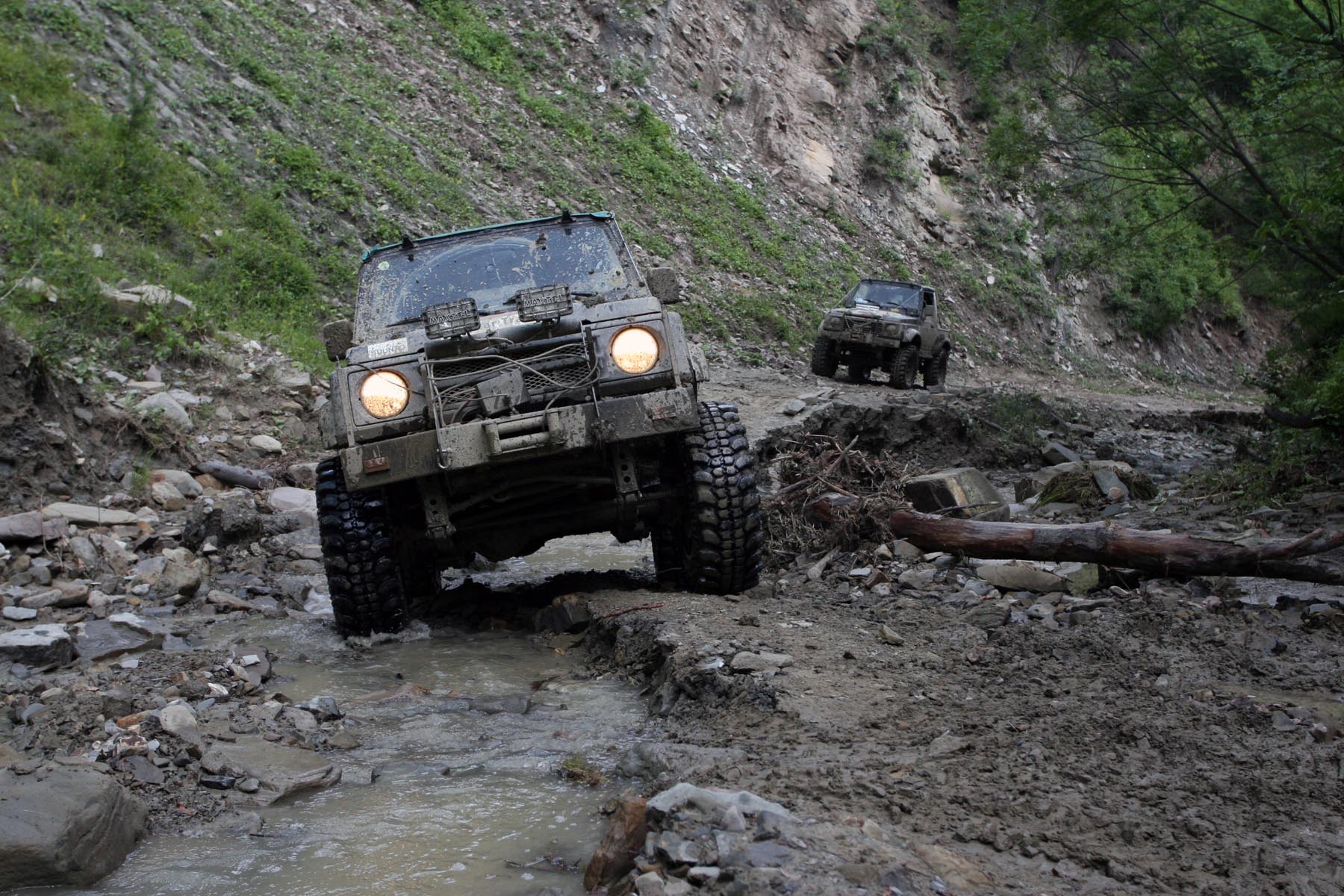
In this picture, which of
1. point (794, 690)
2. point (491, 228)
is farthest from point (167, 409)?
point (794, 690)

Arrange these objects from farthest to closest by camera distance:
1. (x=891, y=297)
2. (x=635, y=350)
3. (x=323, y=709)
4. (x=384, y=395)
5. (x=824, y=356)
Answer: (x=891, y=297) < (x=824, y=356) < (x=635, y=350) < (x=384, y=395) < (x=323, y=709)

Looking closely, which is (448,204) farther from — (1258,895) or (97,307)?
(1258,895)

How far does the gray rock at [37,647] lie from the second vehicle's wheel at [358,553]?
114 centimetres

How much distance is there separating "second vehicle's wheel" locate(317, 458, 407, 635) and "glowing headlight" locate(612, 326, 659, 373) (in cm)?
132

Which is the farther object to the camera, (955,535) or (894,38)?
(894,38)

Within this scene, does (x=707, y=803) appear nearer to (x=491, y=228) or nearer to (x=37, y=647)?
(x=37, y=647)

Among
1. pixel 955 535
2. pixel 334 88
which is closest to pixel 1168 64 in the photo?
pixel 955 535

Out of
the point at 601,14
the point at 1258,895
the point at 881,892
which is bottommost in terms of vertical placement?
the point at 1258,895

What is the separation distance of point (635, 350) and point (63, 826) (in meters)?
3.06

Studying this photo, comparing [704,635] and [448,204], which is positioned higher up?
[448,204]

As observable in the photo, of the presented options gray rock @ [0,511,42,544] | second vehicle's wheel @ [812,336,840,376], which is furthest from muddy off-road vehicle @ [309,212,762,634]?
second vehicle's wheel @ [812,336,840,376]

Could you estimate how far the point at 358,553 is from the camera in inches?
214

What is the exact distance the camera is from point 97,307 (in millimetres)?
9875

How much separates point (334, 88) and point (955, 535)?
14.2 meters
